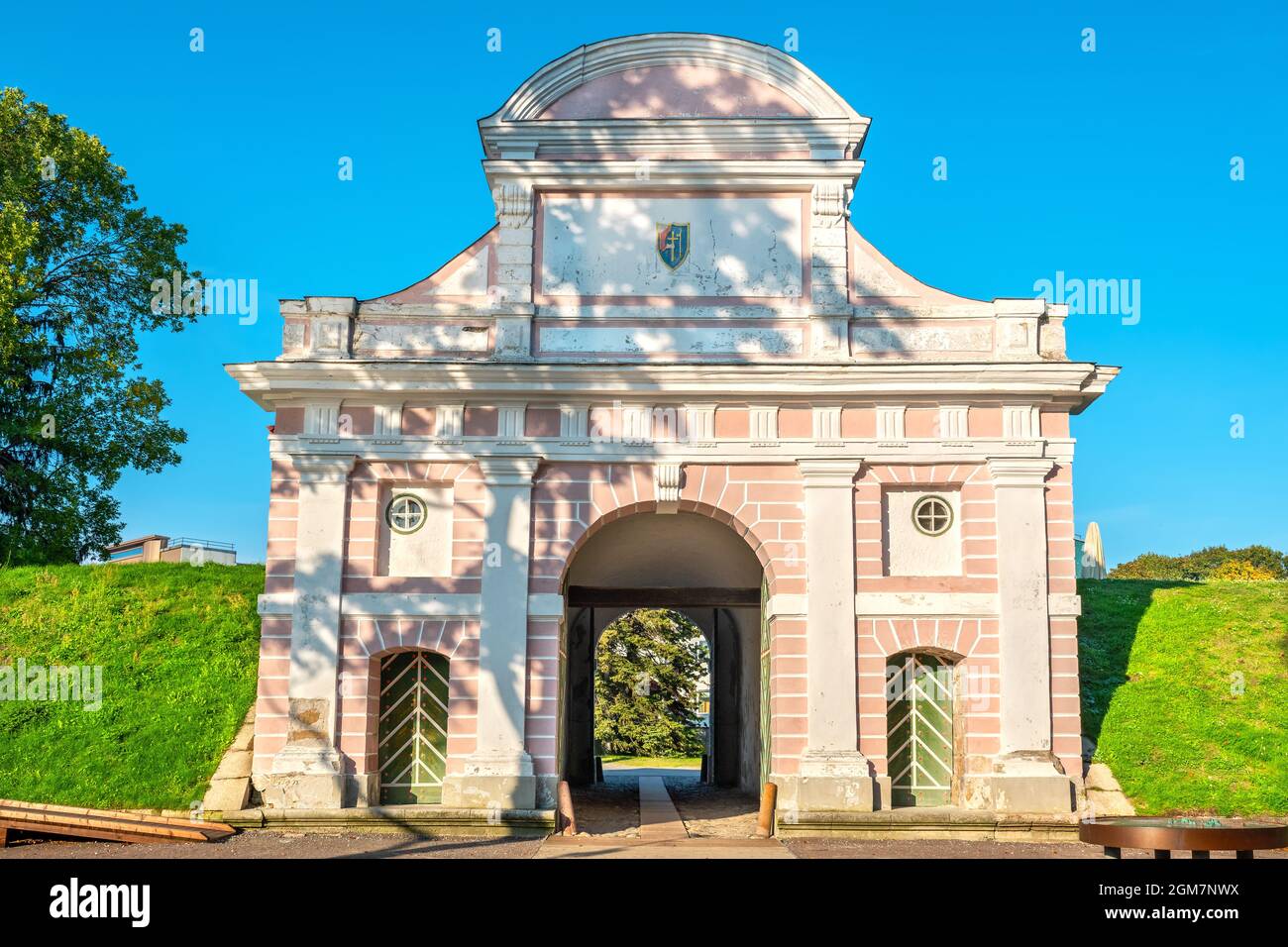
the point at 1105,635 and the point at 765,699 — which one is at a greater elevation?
the point at 1105,635

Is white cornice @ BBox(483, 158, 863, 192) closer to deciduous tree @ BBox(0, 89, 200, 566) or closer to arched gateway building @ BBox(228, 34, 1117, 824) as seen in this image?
arched gateway building @ BBox(228, 34, 1117, 824)

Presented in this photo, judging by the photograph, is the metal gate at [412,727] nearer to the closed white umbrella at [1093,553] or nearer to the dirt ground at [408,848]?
the dirt ground at [408,848]

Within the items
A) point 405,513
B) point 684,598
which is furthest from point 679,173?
point 684,598

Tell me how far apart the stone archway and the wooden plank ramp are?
4.68 metres

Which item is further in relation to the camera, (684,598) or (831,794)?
(684,598)

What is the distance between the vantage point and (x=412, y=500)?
16.6m

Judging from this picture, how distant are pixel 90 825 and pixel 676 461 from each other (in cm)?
815

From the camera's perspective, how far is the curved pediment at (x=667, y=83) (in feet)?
55.9

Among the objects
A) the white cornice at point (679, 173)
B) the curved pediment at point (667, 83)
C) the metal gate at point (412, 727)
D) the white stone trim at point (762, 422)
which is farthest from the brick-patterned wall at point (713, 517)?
the curved pediment at point (667, 83)

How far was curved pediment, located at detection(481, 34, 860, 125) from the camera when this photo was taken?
1703 cm

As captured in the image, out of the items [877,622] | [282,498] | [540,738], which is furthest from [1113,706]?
[282,498]

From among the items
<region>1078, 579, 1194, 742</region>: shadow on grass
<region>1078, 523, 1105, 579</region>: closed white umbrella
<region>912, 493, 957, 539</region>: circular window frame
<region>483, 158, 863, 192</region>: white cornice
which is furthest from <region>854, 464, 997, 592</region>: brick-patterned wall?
<region>1078, 523, 1105, 579</region>: closed white umbrella

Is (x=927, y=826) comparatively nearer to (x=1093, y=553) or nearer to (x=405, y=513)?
(x=405, y=513)

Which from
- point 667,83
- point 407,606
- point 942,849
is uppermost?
point 667,83
